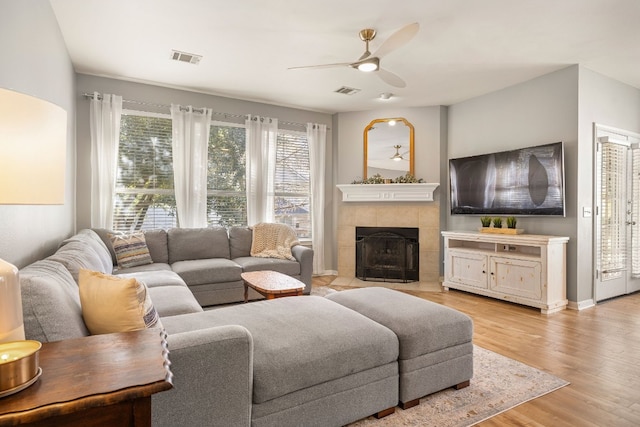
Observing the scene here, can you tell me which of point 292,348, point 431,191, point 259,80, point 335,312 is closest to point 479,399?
point 335,312

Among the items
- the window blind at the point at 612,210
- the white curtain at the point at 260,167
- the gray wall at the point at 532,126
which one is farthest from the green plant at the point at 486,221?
the white curtain at the point at 260,167

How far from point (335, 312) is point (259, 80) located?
3.36m

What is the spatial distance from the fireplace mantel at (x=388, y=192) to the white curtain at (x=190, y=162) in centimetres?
215

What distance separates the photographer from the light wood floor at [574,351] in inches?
75.3

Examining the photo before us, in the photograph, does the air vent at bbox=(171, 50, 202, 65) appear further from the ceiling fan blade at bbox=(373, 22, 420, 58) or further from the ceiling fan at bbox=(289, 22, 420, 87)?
the ceiling fan blade at bbox=(373, 22, 420, 58)

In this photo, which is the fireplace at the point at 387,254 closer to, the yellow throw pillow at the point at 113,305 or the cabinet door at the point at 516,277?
the cabinet door at the point at 516,277

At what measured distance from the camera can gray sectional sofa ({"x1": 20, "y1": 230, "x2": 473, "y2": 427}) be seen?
1.31 meters

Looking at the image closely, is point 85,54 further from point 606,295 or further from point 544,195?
point 606,295

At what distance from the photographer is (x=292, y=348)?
5.41 feet

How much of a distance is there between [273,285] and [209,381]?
1732 millimetres

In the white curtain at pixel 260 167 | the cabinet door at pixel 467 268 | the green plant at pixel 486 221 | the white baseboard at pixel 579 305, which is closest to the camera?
the white baseboard at pixel 579 305

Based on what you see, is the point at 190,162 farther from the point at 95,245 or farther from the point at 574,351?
the point at 574,351

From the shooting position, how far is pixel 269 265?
4223mm

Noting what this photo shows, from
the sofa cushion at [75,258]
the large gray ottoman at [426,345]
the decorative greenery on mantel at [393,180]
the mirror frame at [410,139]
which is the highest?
the mirror frame at [410,139]
